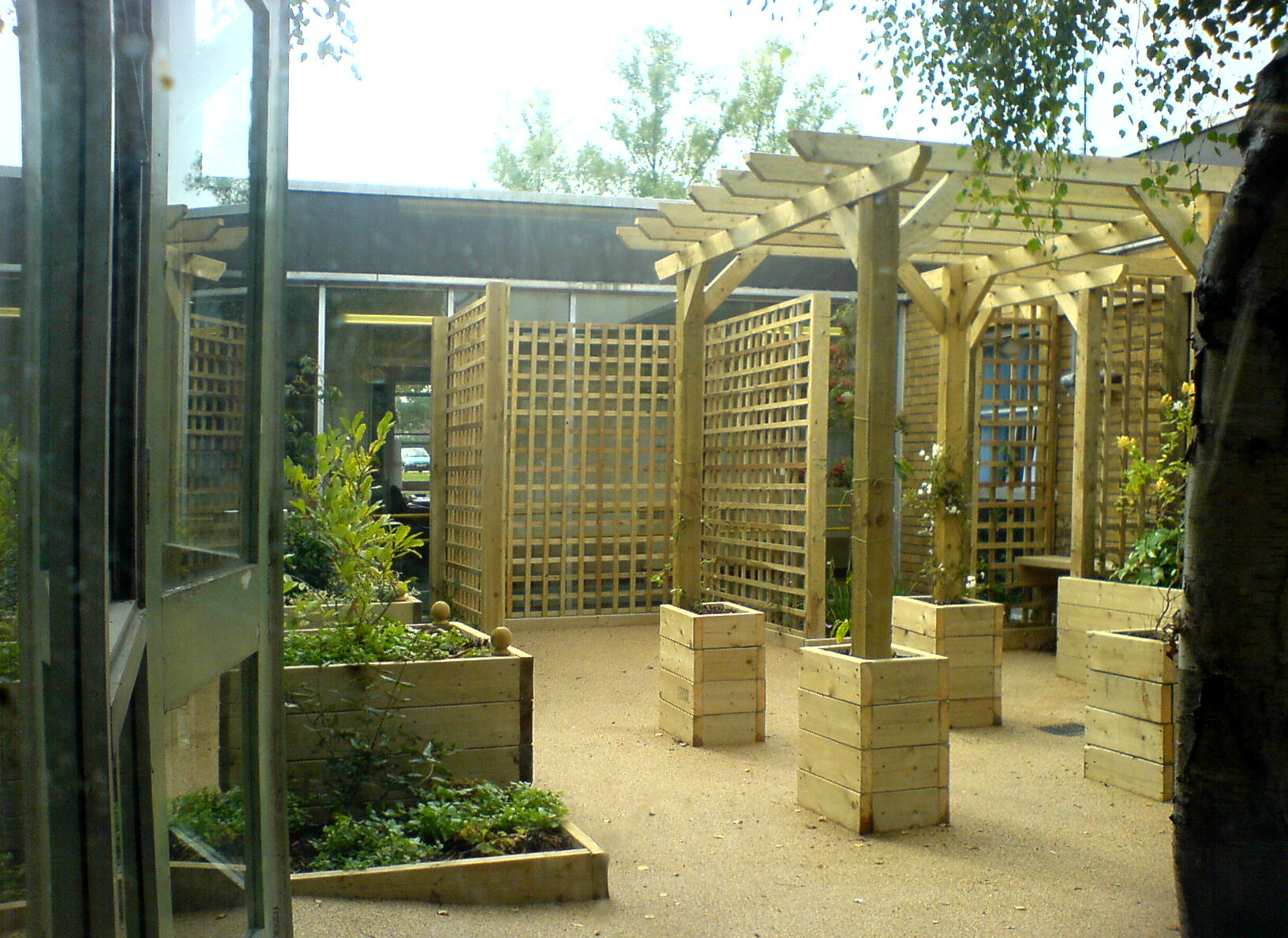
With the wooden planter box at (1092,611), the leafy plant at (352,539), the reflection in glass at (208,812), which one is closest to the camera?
the reflection in glass at (208,812)

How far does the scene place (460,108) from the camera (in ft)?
71.4

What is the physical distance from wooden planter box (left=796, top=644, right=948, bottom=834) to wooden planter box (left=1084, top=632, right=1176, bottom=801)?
0.93m

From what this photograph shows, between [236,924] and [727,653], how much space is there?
359 cm

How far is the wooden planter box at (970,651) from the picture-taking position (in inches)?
224

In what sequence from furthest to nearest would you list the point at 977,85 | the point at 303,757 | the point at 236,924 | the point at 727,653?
1. the point at 727,653
2. the point at 303,757
3. the point at 977,85
4. the point at 236,924

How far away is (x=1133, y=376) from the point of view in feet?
26.7

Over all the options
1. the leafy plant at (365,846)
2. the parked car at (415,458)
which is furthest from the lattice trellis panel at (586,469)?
the leafy plant at (365,846)

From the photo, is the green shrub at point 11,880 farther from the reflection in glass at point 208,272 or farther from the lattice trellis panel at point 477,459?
the lattice trellis panel at point 477,459

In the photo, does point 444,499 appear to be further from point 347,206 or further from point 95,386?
point 95,386

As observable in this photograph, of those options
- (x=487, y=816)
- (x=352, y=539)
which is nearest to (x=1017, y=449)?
(x=352, y=539)

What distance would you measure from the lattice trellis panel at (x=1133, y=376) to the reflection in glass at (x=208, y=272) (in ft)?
19.9

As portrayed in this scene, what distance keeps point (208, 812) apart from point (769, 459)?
6714 mm

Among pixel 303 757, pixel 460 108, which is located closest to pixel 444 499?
pixel 303 757

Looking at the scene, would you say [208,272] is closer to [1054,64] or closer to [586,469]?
[1054,64]
